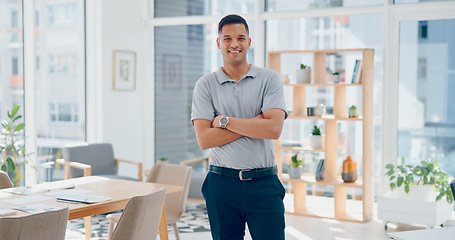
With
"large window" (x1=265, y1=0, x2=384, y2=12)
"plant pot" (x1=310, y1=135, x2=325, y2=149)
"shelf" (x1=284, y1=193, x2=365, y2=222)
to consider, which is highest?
"large window" (x1=265, y1=0, x2=384, y2=12)

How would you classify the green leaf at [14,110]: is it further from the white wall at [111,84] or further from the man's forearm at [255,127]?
the man's forearm at [255,127]

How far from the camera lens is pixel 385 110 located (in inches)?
237

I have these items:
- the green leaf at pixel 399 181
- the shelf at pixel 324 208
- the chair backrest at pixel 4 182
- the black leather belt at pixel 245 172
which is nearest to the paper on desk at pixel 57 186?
the chair backrest at pixel 4 182

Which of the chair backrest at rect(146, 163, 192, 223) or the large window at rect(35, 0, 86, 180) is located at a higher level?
the large window at rect(35, 0, 86, 180)

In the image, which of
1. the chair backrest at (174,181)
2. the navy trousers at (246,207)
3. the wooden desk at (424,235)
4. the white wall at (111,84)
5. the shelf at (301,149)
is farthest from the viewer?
the white wall at (111,84)

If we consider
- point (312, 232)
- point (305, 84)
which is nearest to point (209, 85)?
point (312, 232)

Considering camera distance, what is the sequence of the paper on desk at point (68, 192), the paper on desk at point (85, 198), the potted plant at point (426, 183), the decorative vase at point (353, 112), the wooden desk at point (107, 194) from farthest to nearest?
the decorative vase at point (353, 112) < the potted plant at point (426, 183) < the paper on desk at point (68, 192) < the paper on desk at point (85, 198) < the wooden desk at point (107, 194)

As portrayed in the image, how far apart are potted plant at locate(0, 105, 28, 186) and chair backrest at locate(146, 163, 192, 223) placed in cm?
186

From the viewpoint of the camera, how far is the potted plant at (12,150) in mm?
5531

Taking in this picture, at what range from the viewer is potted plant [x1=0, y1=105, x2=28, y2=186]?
553cm

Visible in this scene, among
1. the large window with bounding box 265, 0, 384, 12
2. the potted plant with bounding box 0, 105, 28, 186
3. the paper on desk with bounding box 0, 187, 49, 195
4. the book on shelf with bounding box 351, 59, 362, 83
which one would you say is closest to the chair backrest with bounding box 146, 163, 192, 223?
the paper on desk with bounding box 0, 187, 49, 195

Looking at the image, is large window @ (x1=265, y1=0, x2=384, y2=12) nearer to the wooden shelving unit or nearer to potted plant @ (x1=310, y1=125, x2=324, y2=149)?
the wooden shelving unit

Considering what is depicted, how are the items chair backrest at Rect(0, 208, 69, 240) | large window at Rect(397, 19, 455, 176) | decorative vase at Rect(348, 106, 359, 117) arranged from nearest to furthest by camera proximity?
chair backrest at Rect(0, 208, 69, 240) < large window at Rect(397, 19, 455, 176) < decorative vase at Rect(348, 106, 359, 117)

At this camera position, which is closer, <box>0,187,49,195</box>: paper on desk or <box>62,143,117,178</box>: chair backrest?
<box>0,187,49,195</box>: paper on desk
